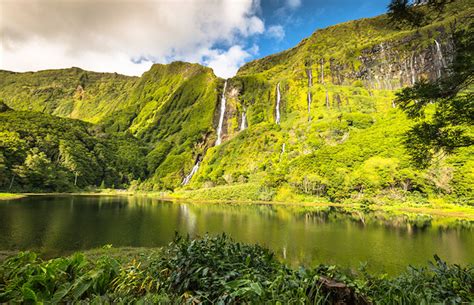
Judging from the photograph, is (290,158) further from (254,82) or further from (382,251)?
(254,82)

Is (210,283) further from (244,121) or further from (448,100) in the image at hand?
(244,121)

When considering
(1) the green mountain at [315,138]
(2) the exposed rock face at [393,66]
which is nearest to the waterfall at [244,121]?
(1) the green mountain at [315,138]

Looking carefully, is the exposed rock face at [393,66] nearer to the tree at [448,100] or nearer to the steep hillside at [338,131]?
the steep hillside at [338,131]

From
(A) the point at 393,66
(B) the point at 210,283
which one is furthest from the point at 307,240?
(A) the point at 393,66

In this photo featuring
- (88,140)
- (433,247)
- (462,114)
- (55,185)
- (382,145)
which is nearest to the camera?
(462,114)

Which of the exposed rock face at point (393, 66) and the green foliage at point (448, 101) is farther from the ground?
the exposed rock face at point (393, 66)

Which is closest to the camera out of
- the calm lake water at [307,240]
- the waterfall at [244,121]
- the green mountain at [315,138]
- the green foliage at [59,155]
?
the calm lake water at [307,240]

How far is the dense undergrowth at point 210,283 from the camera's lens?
4039mm

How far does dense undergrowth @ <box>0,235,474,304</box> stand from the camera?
13.3ft

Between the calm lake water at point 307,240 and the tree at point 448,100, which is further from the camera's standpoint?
the calm lake water at point 307,240

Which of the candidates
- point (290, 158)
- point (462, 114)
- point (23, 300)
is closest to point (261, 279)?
point (23, 300)

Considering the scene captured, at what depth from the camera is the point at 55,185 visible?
10894 centimetres

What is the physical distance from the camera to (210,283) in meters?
5.03

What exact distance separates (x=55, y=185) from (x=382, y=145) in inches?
4964
